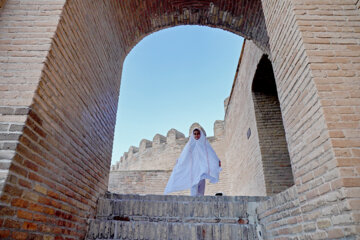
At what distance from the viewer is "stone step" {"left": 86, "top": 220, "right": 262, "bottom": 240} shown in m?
3.03

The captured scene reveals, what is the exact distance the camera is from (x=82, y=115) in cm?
318

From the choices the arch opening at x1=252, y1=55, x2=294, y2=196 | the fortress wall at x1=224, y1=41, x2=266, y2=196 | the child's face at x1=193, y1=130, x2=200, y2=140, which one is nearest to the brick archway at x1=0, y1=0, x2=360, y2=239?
the child's face at x1=193, y1=130, x2=200, y2=140

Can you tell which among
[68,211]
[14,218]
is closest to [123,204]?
[68,211]

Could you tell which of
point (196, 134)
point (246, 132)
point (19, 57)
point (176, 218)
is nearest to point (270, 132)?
point (246, 132)

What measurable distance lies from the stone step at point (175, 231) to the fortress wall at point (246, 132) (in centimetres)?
323

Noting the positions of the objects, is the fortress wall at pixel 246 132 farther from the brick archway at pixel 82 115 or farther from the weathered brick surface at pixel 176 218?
the brick archway at pixel 82 115

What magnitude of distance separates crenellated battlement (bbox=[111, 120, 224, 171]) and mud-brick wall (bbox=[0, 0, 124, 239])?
10.5 m

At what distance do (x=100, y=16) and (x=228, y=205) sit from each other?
10.5 feet

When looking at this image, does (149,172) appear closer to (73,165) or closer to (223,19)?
(223,19)

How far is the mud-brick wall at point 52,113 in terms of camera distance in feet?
6.75

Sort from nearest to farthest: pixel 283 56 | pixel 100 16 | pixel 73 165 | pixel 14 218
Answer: pixel 14 218, pixel 283 56, pixel 73 165, pixel 100 16

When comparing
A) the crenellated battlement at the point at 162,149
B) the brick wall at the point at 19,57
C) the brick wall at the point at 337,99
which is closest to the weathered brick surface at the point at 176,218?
the brick wall at the point at 337,99

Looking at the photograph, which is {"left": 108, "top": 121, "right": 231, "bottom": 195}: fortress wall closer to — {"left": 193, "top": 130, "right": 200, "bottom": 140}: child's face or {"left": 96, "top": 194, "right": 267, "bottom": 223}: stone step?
{"left": 193, "top": 130, "right": 200, "bottom": 140}: child's face

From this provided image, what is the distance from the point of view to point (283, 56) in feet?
8.96
